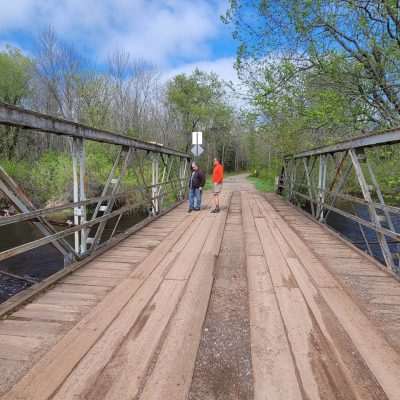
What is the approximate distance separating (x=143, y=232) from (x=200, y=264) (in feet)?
7.53

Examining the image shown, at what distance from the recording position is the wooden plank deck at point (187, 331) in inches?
68.8

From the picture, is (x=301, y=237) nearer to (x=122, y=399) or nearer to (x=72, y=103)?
(x=122, y=399)

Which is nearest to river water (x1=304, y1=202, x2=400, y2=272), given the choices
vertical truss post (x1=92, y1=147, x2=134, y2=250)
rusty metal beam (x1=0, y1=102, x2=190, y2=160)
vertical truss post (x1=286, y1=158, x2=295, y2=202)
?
vertical truss post (x1=286, y1=158, x2=295, y2=202)

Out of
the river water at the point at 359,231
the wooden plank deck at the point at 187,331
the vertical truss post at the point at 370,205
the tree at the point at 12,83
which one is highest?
the tree at the point at 12,83

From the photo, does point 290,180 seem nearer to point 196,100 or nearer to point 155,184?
point 155,184

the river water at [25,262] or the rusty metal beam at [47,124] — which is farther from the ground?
the rusty metal beam at [47,124]

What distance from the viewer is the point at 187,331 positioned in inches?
91.0

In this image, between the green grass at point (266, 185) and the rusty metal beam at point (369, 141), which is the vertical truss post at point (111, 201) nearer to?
the rusty metal beam at point (369, 141)

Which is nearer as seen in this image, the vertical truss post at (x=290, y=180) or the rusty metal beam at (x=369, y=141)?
the rusty metal beam at (x=369, y=141)

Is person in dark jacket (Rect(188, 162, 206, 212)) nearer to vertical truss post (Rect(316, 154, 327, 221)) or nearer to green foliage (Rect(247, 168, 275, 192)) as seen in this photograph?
vertical truss post (Rect(316, 154, 327, 221))

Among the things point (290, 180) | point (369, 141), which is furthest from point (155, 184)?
point (290, 180)

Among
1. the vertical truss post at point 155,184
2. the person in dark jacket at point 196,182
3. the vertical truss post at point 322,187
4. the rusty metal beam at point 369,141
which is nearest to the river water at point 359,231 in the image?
the vertical truss post at point 322,187

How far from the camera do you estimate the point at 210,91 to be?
29.3m

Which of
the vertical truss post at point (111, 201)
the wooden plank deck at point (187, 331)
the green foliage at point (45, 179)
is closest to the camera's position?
the wooden plank deck at point (187, 331)
